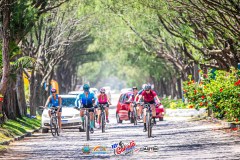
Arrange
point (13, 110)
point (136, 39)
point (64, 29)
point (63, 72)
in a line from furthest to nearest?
point (63, 72)
point (136, 39)
point (64, 29)
point (13, 110)

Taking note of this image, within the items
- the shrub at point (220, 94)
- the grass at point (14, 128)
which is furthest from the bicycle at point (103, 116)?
the shrub at point (220, 94)

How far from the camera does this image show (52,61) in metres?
54.0

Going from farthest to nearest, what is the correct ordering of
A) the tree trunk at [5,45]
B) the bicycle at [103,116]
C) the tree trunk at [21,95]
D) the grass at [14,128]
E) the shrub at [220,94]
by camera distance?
the tree trunk at [21,95] < the bicycle at [103,116] < the shrub at [220,94] < the grass at [14,128] < the tree trunk at [5,45]

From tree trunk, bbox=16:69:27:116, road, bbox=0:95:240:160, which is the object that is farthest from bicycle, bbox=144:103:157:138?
tree trunk, bbox=16:69:27:116

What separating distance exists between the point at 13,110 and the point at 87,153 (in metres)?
16.0

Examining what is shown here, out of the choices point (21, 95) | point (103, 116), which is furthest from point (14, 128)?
point (21, 95)

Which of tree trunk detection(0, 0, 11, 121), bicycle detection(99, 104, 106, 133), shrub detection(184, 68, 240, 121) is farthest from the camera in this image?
bicycle detection(99, 104, 106, 133)

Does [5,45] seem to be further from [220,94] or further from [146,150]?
[220,94]

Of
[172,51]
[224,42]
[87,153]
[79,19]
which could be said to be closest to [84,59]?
[172,51]

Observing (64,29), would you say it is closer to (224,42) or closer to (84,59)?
(224,42)

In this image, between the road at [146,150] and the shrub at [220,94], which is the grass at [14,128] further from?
the shrub at [220,94]

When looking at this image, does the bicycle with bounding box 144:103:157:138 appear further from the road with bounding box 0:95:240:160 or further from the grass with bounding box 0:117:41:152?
the grass with bounding box 0:117:41:152

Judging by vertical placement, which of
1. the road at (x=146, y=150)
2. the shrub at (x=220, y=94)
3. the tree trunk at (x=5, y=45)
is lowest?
the road at (x=146, y=150)

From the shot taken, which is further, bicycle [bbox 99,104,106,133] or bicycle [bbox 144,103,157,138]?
bicycle [bbox 99,104,106,133]
